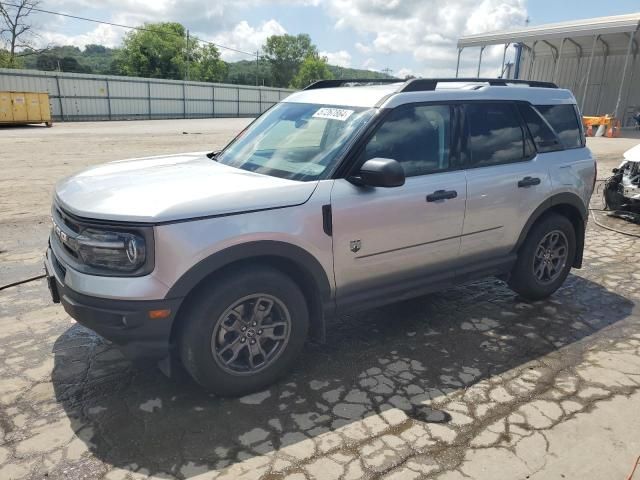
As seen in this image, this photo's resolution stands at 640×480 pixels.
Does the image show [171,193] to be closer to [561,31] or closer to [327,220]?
[327,220]

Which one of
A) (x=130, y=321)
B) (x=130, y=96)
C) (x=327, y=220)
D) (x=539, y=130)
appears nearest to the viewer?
(x=130, y=321)

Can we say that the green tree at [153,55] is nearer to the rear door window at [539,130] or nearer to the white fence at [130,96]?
the white fence at [130,96]

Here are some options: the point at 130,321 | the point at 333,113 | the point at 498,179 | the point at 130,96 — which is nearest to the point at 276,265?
the point at 130,321

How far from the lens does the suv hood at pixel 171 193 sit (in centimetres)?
265

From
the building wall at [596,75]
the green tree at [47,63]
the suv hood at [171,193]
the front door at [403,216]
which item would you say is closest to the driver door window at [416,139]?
the front door at [403,216]

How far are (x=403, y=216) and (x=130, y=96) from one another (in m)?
37.1

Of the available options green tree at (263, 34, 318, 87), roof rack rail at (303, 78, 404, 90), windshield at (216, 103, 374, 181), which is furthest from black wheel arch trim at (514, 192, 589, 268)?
green tree at (263, 34, 318, 87)

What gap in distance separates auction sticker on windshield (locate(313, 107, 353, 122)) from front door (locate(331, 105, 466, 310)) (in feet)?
0.96

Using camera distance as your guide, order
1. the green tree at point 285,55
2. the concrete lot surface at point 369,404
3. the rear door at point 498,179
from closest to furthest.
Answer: the concrete lot surface at point 369,404, the rear door at point 498,179, the green tree at point 285,55

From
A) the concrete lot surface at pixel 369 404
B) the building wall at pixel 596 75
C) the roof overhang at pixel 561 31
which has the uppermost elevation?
the roof overhang at pixel 561 31

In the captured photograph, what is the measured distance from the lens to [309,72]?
97188mm

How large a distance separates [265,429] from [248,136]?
7.59 feet

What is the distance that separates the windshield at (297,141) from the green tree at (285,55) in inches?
4206

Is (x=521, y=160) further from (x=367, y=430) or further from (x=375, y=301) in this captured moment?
(x=367, y=430)
